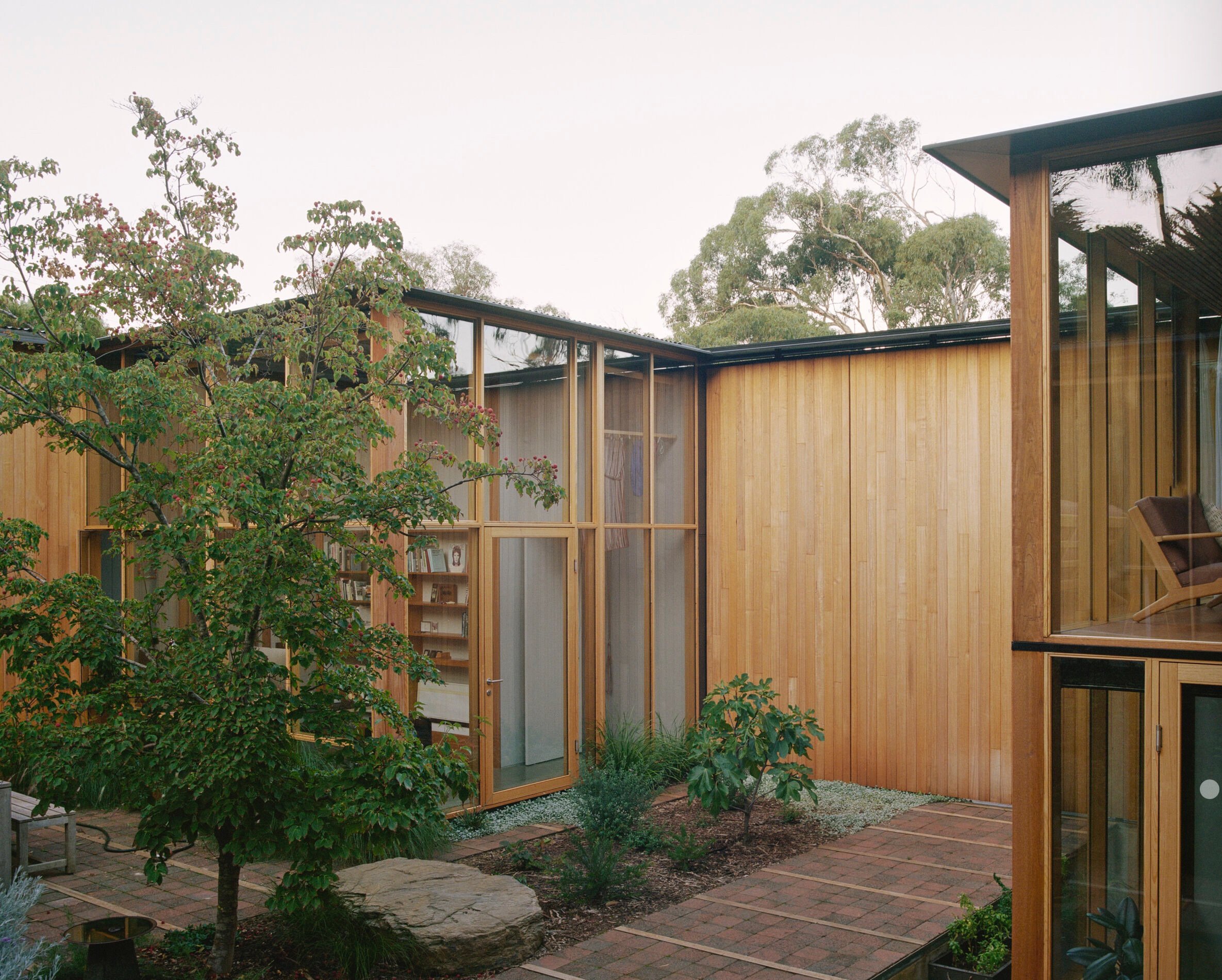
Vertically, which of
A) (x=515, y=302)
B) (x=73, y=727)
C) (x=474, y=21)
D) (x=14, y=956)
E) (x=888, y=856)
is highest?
(x=474, y=21)

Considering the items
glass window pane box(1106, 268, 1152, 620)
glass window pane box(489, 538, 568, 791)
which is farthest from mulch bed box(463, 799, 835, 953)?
glass window pane box(1106, 268, 1152, 620)

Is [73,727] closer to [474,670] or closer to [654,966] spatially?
[654,966]

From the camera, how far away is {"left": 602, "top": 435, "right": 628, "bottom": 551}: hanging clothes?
340 inches

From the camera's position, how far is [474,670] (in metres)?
7.44

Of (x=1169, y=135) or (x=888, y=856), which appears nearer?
(x=1169, y=135)

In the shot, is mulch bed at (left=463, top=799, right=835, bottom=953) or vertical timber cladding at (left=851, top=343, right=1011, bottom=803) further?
vertical timber cladding at (left=851, top=343, right=1011, bottom=803)

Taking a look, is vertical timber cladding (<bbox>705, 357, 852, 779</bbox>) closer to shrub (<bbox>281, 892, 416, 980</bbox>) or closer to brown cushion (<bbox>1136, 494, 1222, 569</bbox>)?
brown cushion (<bbox>1136, 494, 1222, 569</bbox>)

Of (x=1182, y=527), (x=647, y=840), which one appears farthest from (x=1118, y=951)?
(x=647, y=840)

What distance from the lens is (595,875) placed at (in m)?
5.77

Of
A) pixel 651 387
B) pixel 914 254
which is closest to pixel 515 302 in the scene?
pixel 914 254

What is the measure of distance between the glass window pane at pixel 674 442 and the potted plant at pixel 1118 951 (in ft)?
17.6

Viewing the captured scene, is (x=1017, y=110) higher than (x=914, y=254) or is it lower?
higher

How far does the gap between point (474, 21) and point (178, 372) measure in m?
29.1

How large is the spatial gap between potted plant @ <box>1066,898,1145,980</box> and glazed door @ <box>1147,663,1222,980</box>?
9 cm
